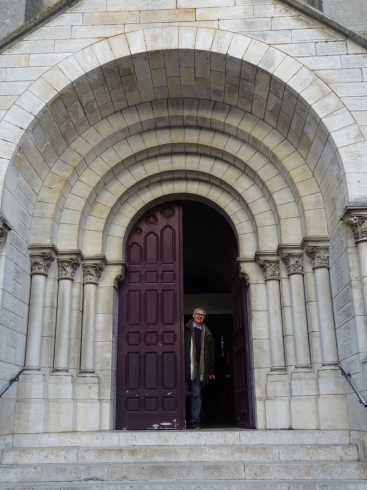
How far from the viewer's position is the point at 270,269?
25.6 ft

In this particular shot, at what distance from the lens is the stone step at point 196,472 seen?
5086 millimetres

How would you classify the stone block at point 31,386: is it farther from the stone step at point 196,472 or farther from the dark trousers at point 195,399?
the dark trousers at point 195,399

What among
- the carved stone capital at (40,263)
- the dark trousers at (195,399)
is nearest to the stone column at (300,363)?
the dark trousers at (195,399)

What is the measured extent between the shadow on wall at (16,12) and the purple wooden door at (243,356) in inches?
246

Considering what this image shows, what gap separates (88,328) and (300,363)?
10.3 ft

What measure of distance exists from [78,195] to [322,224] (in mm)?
3736

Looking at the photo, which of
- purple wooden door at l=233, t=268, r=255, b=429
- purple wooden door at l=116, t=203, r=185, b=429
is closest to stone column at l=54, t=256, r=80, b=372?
purple wooden door at l=116, t=203, r=185, b=429

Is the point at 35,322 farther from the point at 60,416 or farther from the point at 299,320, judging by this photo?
the point at 299,320

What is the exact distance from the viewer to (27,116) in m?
6.97

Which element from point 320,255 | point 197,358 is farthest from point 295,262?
point 197,358

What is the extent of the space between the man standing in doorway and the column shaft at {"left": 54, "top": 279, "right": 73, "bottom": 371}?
186 cm

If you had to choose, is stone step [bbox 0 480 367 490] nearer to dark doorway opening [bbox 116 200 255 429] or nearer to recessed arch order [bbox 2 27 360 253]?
dark doorway opening [bbox 116 200 255 429]

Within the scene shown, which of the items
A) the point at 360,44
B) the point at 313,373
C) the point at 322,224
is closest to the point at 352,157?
the point at 322,224

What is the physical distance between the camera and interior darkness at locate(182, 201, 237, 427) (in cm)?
1226
